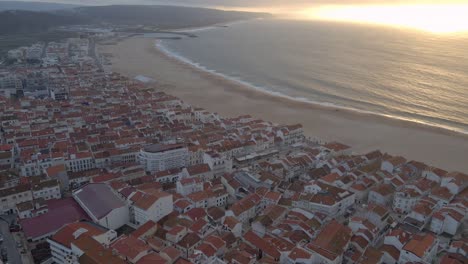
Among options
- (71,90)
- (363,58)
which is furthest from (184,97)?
(363,58)

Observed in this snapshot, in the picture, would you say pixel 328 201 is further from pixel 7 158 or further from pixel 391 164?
pixel 7 158

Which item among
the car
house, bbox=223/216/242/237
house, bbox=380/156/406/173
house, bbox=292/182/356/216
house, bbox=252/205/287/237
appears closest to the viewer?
house, bbox=223/216/242/237

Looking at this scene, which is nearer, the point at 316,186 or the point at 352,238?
the point at 352,238

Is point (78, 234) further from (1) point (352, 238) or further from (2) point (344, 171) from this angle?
(2) point (344, 171)

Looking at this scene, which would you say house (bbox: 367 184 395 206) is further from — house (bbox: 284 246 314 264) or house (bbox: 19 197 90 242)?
house (bbox: 19 197 90 242)

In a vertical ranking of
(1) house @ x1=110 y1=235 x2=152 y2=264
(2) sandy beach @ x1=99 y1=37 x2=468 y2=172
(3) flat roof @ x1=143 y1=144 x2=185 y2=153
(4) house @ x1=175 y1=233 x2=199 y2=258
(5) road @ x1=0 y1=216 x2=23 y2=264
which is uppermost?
(3) flat roof @ x1=143 y1=144 x2=185 y2=153

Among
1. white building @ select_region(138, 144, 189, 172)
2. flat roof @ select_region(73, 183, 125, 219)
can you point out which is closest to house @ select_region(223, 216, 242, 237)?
flat roof @ select_region(73, 183, 125, 219)
